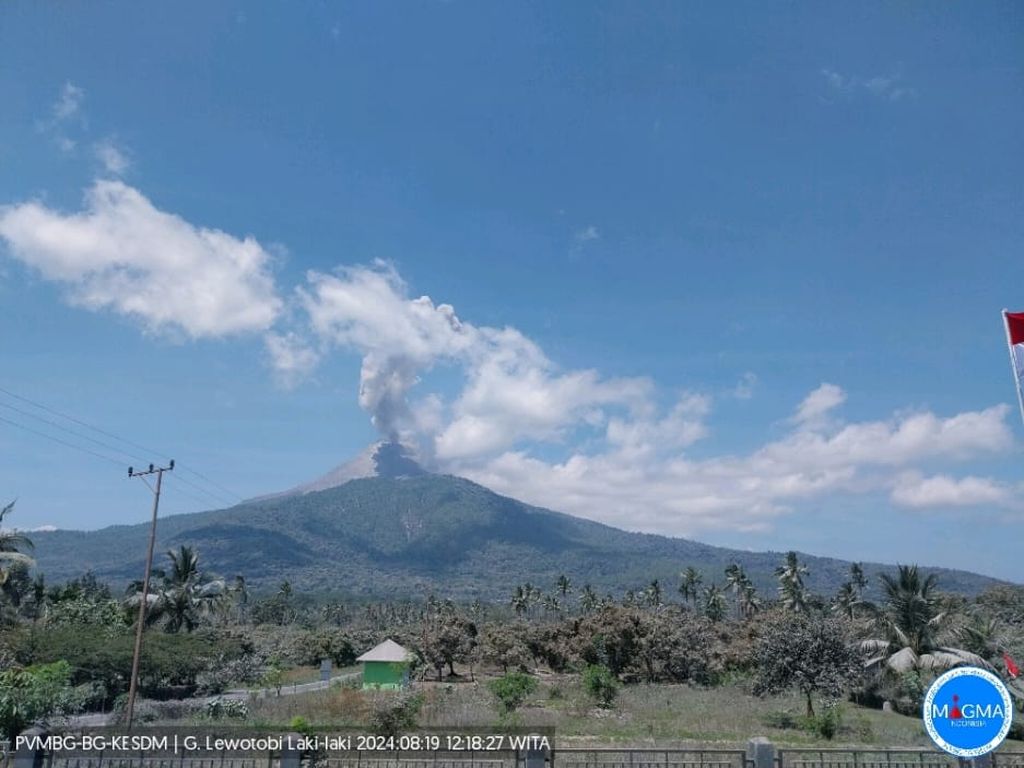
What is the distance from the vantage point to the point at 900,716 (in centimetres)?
3014

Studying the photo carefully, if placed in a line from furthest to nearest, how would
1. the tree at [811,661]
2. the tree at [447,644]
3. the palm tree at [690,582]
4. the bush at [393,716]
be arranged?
the palm tree at [690,582] → the tree at [447,644] → the tree at [811,661] → the bush at [393,716]

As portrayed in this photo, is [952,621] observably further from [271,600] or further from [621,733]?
[271,600]

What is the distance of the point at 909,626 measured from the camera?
31344 mm

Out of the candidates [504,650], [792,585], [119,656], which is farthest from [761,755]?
[792,585]

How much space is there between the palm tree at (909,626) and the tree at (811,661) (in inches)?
149

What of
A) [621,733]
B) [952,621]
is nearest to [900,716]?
[952,621]

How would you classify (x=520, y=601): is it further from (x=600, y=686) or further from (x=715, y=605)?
(x=600, y=686)

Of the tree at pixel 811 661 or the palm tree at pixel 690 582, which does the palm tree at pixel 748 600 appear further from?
the tree at pixel 811 661

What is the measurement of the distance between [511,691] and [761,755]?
16.9 metres

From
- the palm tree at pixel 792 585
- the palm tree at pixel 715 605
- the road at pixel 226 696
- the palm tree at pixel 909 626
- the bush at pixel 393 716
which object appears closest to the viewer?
the bush at pixel 393 716

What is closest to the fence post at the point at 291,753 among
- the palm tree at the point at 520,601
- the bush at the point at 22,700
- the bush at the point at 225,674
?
the bush at the point at 22,700

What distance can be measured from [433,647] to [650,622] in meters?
14.1

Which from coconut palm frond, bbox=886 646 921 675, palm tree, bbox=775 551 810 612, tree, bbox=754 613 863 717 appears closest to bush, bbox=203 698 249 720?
tree, bbox=754 613 863 717

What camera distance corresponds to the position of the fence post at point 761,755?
11.9 metres
